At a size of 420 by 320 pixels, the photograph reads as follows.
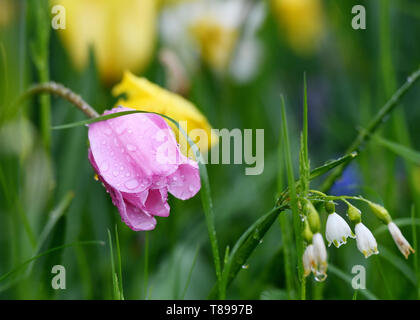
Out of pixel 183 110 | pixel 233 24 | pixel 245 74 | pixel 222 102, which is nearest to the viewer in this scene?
pixel 183 110

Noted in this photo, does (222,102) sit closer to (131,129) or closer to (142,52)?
(142,52)

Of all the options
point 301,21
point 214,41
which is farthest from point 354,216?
point 301,21

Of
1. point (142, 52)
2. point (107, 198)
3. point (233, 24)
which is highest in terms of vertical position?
point (233, 24)

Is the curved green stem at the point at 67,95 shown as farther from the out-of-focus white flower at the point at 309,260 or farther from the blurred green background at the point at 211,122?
the out-of-focus white flower at the point at 309,260

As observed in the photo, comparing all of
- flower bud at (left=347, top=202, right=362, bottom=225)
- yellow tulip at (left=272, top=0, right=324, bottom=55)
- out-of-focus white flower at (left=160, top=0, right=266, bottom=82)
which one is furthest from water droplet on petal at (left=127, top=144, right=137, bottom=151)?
yellow tulip at (left=272, top=0, right=324, bottom=55)

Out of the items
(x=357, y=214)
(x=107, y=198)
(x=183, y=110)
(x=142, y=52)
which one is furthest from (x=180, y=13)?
(x=357, y=214)

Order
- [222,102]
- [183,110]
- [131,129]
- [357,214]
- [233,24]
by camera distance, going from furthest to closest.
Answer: [233,24], [222,102], [183,110], [131,129], [357,214]

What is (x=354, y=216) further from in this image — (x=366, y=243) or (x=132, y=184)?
(x=132, y=184)

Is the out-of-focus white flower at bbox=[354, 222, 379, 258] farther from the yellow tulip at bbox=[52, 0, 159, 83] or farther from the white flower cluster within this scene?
the yellow tulip at bbox=[52, 0, 159, 83]
